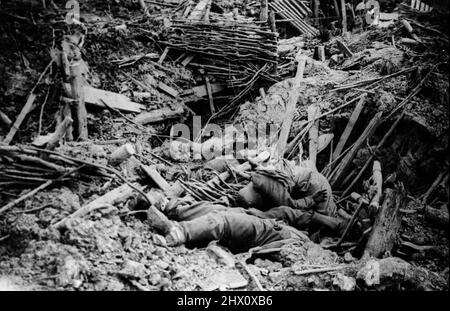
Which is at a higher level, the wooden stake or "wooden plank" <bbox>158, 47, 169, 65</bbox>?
"wooden plank" <bbox>158, 47, 169, 65</bbox>

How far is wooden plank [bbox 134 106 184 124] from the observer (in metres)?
5.98

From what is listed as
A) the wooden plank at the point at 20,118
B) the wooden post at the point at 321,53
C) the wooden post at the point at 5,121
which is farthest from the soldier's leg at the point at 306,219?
the wooden post at the point at 321,53

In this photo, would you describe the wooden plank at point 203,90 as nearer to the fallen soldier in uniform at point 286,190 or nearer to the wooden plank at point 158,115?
the wooden plank at point 158,115

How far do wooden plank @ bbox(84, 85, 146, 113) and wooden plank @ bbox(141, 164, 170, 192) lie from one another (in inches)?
57.0

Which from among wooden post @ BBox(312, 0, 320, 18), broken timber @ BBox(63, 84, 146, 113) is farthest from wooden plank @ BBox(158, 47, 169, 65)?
wooden post @ BBox(312, 0, 320, 18)

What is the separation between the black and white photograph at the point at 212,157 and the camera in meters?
3.54

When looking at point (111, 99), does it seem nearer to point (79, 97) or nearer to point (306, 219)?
point (79, 97)

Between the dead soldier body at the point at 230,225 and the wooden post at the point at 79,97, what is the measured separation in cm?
168

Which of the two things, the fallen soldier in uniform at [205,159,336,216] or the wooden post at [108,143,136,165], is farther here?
the fallen soldier in uniform at [205,159,336,216]

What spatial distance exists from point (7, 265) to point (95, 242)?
0.66m

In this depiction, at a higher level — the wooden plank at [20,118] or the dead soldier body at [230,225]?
the wooden plank at [20,118]

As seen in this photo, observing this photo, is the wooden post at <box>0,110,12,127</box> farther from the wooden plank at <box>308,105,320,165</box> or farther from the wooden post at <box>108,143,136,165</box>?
the wooden plank at <box>308,105,320,165</box>
